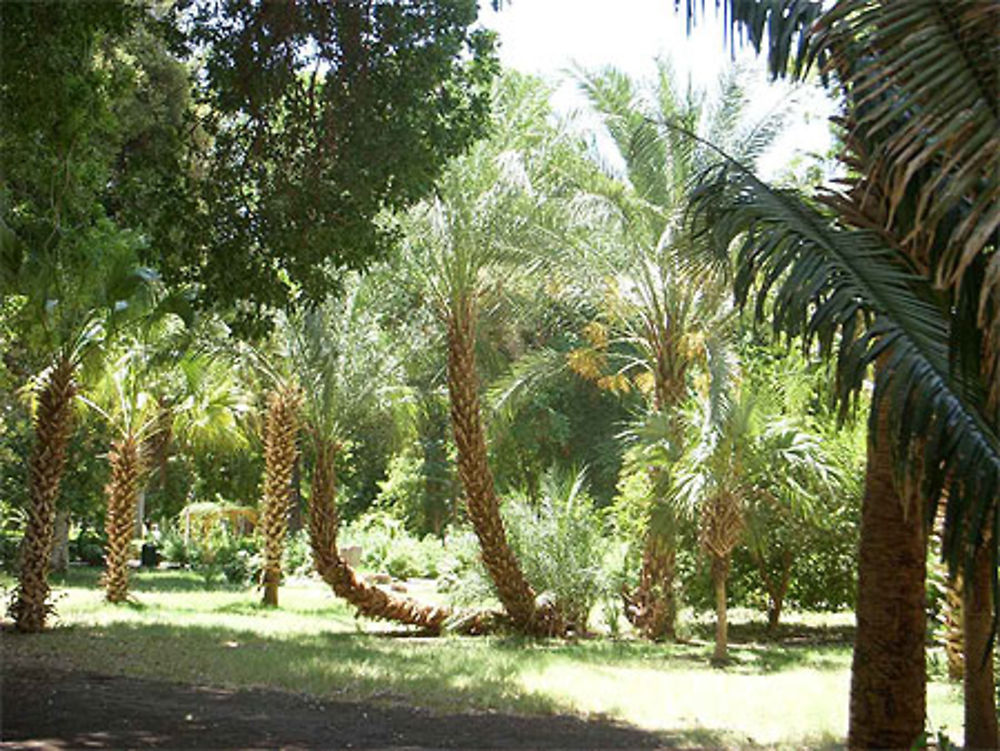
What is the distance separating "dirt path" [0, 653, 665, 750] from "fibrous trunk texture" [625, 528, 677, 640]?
7410mm

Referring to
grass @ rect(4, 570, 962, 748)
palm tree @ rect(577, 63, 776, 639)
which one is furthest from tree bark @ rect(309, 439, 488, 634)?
palm tree @ rect(577, 63, 776, 639)

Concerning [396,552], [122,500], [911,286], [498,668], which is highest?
[911,286]

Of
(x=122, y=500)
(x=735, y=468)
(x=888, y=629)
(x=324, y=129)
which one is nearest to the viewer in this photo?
(x=888, y=629)

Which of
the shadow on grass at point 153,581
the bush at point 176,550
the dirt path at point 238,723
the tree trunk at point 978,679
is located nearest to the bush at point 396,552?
the bush at point 176,550

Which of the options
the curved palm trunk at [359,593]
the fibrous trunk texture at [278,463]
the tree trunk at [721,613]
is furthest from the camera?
the fibrous trunk texture at [278,463]

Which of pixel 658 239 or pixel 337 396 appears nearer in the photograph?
pixel 658 239

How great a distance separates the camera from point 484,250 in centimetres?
1653

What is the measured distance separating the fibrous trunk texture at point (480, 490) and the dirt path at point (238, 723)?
647cm

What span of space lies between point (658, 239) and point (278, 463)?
8240 mm

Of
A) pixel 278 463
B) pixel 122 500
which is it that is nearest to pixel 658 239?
pixel 278 463

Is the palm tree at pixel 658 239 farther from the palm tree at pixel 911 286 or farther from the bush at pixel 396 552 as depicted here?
the bush at pixel 396 552

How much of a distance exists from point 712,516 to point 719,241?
323 inches

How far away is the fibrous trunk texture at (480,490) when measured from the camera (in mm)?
16484

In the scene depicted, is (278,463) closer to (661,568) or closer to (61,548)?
(661,568)
